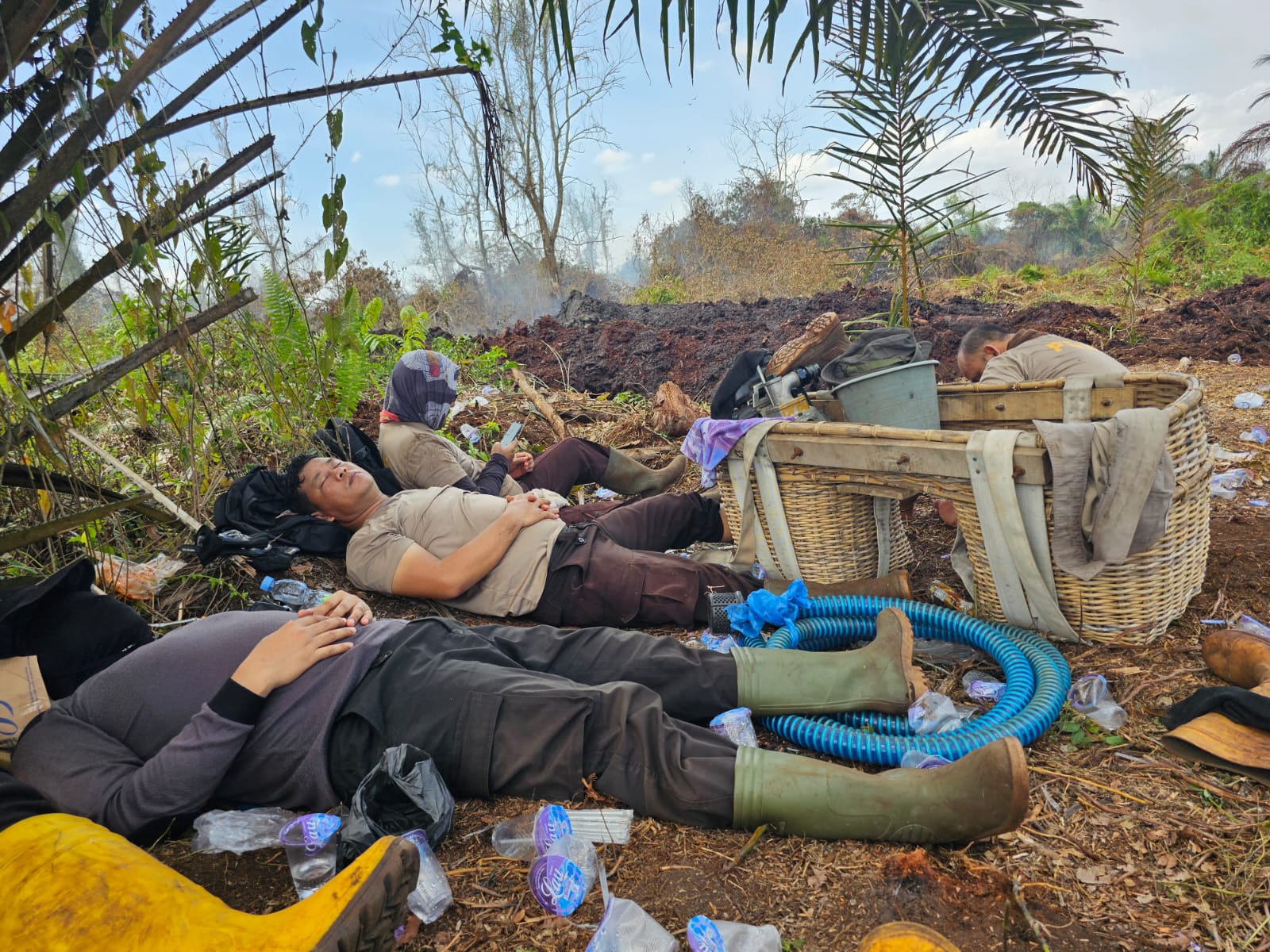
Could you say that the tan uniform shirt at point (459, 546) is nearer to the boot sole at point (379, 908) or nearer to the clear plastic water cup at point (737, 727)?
the clear plastic water cup at point (737, 727)

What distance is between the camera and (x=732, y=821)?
6.18 ft

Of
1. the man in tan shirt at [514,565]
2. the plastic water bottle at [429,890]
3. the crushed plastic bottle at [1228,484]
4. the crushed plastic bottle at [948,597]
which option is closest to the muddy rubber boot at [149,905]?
the plastic water bottle at [429,890]

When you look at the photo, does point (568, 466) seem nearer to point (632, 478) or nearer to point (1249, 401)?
point (632, 478)

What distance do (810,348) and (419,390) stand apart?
2.25m

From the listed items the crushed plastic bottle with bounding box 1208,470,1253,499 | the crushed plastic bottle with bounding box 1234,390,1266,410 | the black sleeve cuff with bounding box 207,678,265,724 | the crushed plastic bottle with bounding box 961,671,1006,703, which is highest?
the black sleeve cuff with bounding box 207,678,265,724

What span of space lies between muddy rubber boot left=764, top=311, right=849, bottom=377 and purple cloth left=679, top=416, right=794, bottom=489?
38cm

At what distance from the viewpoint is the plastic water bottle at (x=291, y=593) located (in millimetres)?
3107


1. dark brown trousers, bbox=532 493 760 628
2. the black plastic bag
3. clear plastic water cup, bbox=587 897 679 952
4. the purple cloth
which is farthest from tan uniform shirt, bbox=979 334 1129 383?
the black plastic bag

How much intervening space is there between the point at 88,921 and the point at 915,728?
7.11ft

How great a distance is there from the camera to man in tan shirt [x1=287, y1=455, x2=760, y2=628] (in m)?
3.04

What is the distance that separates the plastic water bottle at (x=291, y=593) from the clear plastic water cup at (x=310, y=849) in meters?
1.37

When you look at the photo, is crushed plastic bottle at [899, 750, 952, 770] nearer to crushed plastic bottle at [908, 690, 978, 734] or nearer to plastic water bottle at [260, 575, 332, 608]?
crushed plastic bottle at [908, 690, 978, 734]

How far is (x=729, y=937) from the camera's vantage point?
1.53 meters

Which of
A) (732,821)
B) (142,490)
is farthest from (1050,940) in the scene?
(142,490)
